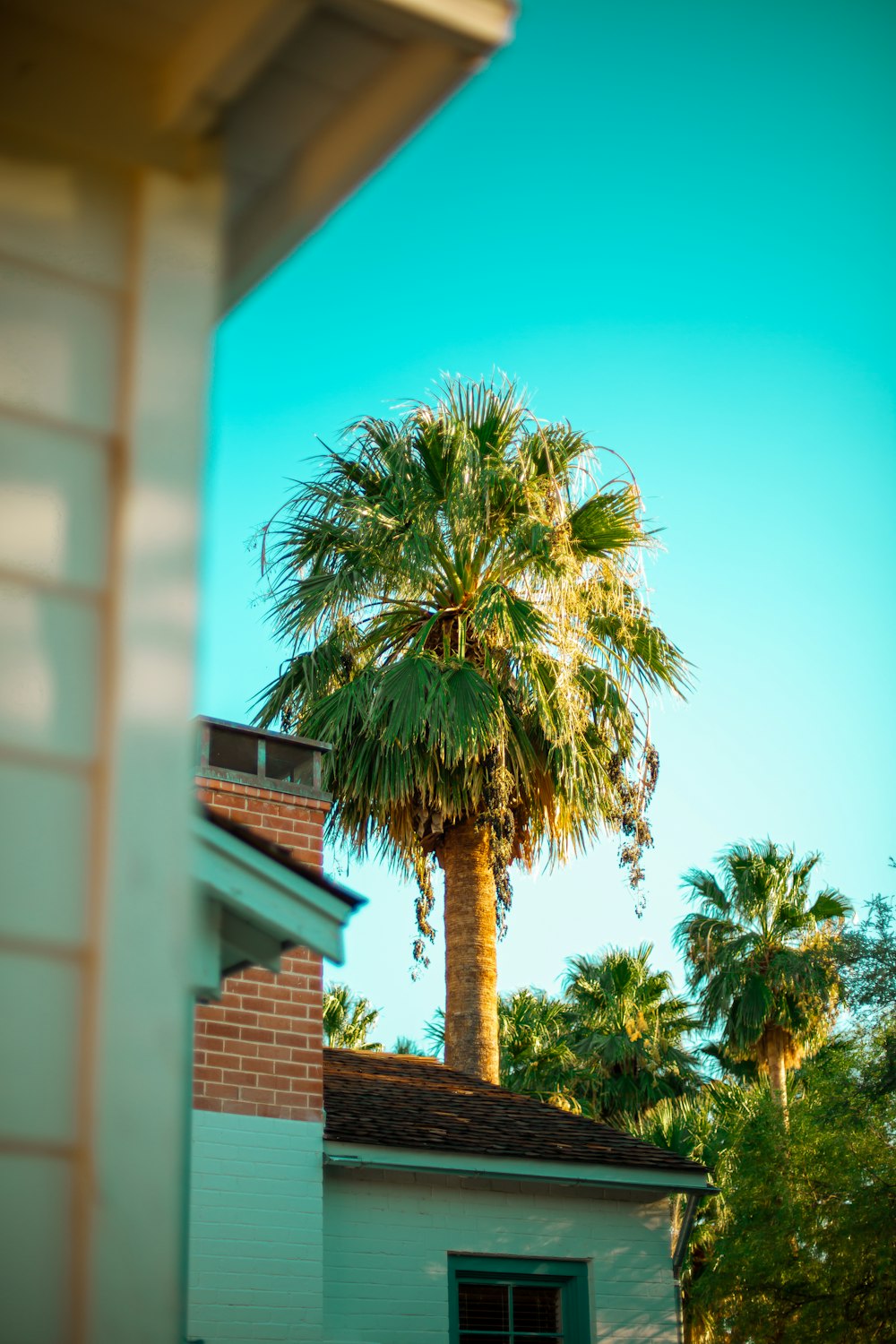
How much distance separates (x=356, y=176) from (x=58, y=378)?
30.8 inches

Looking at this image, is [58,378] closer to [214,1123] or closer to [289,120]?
[289,120]

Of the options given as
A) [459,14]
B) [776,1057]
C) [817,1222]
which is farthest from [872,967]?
[459,14]

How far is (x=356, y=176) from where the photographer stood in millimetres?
2906

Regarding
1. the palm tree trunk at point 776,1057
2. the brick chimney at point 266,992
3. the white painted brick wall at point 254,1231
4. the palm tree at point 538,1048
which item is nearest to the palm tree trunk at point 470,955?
the brick chimney at point 266,992

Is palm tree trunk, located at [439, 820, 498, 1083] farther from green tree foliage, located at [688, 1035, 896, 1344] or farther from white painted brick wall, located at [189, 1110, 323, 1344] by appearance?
white painted brick wall, located at [189, 1110, 323, 1344]

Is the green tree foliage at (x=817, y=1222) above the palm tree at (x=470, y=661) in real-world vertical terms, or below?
below

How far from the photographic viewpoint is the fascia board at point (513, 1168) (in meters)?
10.8

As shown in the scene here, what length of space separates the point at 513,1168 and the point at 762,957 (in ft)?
61.4

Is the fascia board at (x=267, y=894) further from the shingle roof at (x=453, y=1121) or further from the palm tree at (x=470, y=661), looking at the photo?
the palm tree at (x=470, y=661)

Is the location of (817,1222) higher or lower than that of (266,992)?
lower

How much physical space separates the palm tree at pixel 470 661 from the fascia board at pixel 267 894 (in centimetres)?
1092

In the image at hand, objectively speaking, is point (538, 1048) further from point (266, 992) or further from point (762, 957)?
point (266, 992)

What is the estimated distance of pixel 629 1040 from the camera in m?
29.1

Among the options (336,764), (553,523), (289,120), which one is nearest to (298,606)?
(336,764)
